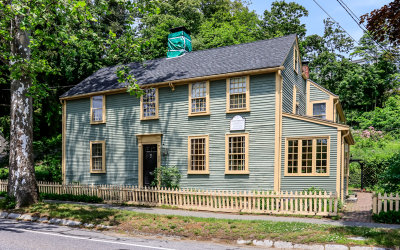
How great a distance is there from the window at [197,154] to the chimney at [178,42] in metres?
7.05

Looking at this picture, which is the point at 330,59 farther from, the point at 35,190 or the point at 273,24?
the point at 35,190

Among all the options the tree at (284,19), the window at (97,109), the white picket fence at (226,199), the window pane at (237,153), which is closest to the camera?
the white picket fence at (226,199)

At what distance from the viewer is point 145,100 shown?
19.6 m

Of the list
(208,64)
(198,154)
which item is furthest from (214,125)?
(208,64)

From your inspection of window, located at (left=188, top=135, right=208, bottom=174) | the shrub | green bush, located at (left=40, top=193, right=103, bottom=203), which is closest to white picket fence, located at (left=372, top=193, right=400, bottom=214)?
window, located at (left=188, top=135, right=208, bottom=174)

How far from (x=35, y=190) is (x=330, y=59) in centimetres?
3851

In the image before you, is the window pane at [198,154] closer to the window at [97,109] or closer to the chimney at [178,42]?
the window at [97,109]

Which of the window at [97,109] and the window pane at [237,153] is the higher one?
the window at [97,109]

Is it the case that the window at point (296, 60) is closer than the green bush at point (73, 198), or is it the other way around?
the green bush at point (73, 198)

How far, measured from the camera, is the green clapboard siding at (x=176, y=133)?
16016 millimetres

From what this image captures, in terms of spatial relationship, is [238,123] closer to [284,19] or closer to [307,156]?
[307,156]

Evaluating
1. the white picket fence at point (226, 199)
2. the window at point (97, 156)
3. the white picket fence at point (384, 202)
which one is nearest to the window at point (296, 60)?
the white picket fence at point (226, 199)

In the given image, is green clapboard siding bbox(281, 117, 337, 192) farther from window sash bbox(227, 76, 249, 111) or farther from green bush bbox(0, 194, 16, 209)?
green bush bbox(0, 194, 16, 209)

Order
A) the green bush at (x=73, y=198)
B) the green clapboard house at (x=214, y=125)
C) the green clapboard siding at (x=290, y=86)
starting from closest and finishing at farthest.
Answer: the green clapboard house at (x=214, y=125) < the green clapboard siding at (x=290, y=86) < the green bush at (x=73, y=198)
